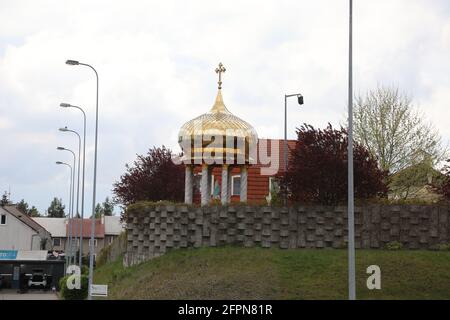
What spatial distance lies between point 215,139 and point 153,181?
14760 millimetres

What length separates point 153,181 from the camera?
57.5 m

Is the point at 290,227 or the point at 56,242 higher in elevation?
the point at 56,242

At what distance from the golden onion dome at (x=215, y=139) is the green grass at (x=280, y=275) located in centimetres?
569

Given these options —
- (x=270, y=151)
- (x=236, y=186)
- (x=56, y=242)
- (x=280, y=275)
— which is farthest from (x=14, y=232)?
(x=280, y=275)

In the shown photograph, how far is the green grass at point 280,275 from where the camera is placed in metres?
33.3

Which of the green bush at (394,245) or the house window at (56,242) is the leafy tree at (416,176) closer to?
the green bush at (394,245)

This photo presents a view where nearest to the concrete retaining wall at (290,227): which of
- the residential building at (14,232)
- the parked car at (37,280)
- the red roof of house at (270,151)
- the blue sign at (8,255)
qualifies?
the red roof of house at (270,151)

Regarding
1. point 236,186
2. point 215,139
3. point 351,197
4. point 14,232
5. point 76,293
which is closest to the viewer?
point 351,197

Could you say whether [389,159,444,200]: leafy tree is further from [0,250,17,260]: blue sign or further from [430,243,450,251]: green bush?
[0,250,17,260]: blue sign

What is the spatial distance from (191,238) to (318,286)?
9079mm

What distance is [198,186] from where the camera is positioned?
196 feet

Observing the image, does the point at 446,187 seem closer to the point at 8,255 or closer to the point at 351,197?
the point at 351,197

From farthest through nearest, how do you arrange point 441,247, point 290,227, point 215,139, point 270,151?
1. point 270,151
2. point 215,139
3. point 290,227
4. point 441,247
